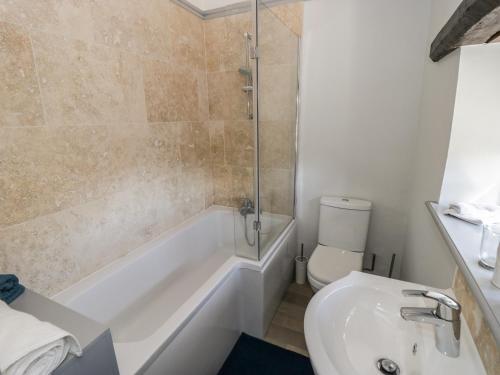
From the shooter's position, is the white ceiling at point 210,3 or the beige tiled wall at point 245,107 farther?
the white ceiling at point 210,3

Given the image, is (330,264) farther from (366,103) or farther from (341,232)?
(366,103)

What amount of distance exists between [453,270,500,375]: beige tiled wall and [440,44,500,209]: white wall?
0.47m

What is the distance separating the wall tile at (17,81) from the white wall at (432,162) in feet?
6.16

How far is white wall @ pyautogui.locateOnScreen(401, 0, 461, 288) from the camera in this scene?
117 centimetres

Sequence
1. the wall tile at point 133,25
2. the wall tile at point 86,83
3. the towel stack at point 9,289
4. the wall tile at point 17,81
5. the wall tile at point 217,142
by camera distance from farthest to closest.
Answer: the wall tile at point 217,142, the wall tile at point 133,25, the wall tile at point 86,83, the wall tile at point 17,81, the towel stack at point 9,289

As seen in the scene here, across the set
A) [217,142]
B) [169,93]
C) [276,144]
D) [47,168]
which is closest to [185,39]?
[169,93]

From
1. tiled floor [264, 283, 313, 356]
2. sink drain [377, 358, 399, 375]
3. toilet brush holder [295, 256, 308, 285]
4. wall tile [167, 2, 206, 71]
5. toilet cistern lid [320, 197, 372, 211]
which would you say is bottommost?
tiled floor [264, 283, 313, 356]

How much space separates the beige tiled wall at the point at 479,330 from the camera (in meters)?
0.65

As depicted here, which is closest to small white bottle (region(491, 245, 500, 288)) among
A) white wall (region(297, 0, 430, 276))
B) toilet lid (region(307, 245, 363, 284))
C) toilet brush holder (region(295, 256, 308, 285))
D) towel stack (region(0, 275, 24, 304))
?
toilet lid (region(307, 245, 363, 284))

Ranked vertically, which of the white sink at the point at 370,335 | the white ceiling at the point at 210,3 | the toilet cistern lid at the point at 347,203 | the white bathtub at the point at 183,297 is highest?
the white ceiling at the point at 210,3

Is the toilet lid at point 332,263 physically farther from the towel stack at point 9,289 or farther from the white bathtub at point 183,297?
the towel stack at point 9,289

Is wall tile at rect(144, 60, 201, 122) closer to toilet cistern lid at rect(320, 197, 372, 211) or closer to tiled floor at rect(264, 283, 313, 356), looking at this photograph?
toilet cistern lid at rect(320, 197, 372, 211)

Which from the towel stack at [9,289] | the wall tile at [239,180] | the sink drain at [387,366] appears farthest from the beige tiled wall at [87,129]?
the sink drain at [387,366]

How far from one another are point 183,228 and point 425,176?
175 cm
